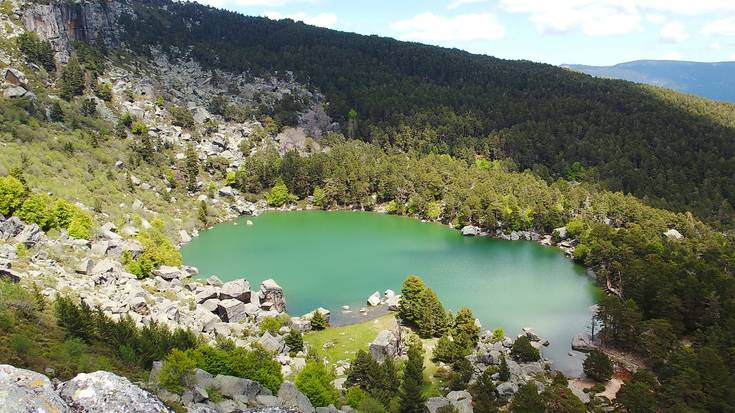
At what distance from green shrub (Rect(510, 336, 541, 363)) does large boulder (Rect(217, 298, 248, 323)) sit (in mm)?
23057

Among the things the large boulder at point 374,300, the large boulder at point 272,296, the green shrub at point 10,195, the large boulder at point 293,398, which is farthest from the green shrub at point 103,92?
the large boulder at point 293,398

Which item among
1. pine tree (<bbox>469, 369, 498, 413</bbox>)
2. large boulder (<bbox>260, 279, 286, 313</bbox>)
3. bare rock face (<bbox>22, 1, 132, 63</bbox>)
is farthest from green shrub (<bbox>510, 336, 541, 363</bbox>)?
bare rock face (<bbox>22, 1, 132, 63</bbox>)

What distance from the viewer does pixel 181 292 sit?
4794cm

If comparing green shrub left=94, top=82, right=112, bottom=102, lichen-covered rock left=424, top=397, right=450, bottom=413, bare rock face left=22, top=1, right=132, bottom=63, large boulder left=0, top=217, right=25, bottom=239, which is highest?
bare rock face left=22, top=1, right=132, bottom=63

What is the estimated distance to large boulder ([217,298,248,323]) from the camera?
146 feet

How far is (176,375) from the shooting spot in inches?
870

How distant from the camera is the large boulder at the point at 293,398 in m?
25.3

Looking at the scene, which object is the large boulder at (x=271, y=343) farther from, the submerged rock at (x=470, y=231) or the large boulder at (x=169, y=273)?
the submerged rock at (x=470, y=231)

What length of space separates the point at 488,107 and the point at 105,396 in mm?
122743

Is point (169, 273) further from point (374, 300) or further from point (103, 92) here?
point (103, 92)

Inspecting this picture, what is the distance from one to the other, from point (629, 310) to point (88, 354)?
3878cm

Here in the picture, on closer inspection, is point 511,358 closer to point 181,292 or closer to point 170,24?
point 181,292

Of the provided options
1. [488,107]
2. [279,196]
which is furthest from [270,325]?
[488,107]

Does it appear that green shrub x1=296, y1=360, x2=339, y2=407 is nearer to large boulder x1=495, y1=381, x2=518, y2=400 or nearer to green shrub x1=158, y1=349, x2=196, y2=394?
green shrub x1=158, y1=349, x2=196, y2=394
